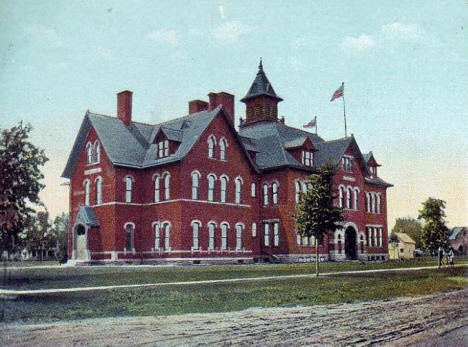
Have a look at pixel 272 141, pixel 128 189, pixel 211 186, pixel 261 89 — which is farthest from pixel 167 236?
pixel 261 89

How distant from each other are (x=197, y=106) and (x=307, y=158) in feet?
30.6

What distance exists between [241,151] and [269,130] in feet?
24.4

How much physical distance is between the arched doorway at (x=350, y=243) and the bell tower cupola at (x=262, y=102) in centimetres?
1143

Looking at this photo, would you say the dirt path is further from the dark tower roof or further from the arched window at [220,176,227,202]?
the dark tower roof

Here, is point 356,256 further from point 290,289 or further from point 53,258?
point 290,289

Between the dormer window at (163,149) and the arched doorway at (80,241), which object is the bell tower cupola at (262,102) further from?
the arched doorway at (80,241)

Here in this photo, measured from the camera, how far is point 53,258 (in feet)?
133

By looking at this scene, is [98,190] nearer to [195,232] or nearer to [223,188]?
[195,232]

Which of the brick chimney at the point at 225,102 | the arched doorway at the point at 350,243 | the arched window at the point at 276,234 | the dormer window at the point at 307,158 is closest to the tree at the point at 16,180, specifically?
the brick chimney at the point at 225,102

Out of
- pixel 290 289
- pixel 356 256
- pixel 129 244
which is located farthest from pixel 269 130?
pixel 290 289

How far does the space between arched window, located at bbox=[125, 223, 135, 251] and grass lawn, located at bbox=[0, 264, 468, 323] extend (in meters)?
17.9

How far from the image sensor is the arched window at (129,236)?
3519 cm

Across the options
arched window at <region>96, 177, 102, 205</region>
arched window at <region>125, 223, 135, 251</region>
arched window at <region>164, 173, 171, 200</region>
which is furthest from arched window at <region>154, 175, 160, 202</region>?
arched window at <region>96, 177, 102, 205</region>

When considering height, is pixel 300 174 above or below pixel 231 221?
above
